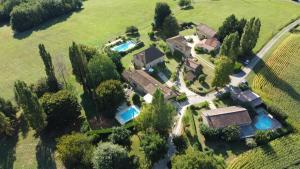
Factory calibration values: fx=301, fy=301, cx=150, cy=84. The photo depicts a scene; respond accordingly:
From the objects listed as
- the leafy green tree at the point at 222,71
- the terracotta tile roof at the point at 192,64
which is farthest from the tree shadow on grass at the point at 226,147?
the terracotta tile roof at the point at 192,64

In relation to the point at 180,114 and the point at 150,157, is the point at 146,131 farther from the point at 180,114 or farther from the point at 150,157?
the point at 180,114

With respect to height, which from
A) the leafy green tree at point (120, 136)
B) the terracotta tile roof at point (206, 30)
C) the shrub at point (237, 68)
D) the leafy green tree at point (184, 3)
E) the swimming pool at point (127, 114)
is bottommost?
the swimming pool at point (127, 114)

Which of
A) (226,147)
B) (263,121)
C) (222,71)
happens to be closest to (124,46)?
(222,71)

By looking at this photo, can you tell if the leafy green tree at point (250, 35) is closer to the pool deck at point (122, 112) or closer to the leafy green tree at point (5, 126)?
the pool deck at point (122, 112)

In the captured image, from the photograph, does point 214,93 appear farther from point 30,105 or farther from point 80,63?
point 30,105

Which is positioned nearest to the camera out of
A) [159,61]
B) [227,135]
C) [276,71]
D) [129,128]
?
[227,135]

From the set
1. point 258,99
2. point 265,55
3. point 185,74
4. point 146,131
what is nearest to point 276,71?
point 265,55

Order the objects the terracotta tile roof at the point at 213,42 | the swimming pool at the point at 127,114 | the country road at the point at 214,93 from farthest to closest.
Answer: the terracotta tile roof at the point at 213,42, the swimming pool at the point at 127,114, the country road at the point at 214,93
